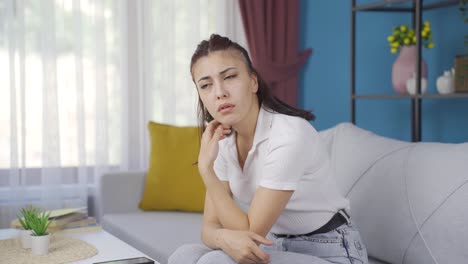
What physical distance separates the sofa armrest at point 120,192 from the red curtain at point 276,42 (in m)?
1.29

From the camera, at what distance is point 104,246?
2248 mm

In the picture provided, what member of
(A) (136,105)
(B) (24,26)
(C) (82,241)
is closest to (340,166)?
(C) (82,241)

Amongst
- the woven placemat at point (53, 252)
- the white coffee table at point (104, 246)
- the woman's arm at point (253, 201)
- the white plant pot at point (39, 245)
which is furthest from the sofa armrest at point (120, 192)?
the woman's arm at point (253, 201)

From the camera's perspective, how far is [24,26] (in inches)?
145

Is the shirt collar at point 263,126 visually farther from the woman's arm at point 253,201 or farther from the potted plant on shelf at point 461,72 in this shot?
the potted plant on shelf at point 461,72

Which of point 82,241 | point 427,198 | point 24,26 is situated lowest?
point 82,241

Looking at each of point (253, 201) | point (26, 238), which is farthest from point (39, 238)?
point (253, 201)

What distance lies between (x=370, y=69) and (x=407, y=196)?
1.70m

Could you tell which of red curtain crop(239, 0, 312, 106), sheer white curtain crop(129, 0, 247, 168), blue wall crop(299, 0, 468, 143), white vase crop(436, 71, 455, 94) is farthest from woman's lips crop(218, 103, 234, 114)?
red curtain crop(239, 0, 312, 106)

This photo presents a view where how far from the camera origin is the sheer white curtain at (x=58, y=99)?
12.2 ft

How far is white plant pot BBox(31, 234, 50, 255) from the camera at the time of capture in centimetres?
209

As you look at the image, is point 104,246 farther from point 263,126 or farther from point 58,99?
point 58,99

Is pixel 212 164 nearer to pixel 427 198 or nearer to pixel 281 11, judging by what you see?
pixel 427 198

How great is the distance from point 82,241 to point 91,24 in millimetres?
1946
